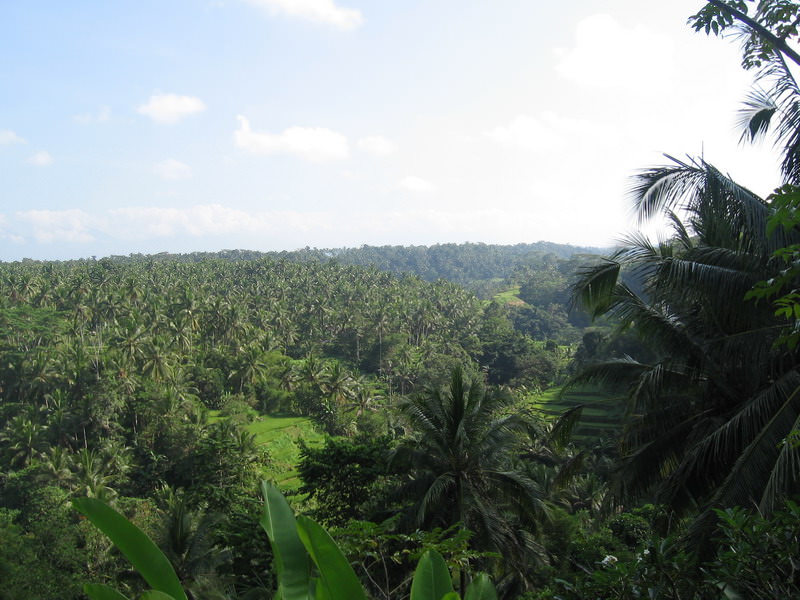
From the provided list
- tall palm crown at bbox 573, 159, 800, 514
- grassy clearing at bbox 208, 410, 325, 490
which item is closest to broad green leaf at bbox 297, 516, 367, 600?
tall palm crown at bbox 573, 159, 800, 514

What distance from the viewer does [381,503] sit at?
471 inches

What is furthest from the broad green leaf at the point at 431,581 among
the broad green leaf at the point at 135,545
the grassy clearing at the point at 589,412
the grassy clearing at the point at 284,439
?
the grassy clearing at the point at 284,439

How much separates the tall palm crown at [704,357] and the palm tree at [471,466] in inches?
135

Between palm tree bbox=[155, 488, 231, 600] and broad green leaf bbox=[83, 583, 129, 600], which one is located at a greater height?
broad green leaf bbox=[83, 583, 129, 600]

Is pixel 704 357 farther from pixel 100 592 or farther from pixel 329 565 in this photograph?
pixel 100 592

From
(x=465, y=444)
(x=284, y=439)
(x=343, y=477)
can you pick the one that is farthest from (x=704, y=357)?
(x=284, y=439)

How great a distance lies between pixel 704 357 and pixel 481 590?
5.38m

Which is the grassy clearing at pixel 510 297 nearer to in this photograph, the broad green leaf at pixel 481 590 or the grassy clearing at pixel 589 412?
the grassy clearing at pixel 589 412

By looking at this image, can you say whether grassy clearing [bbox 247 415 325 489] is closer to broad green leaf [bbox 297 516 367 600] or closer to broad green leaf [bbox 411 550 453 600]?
broad green leaf [bbox 411 550 453 600]

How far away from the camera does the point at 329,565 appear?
167cm

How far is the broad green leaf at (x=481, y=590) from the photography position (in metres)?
1.99

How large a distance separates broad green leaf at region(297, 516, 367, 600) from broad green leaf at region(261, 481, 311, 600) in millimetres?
212

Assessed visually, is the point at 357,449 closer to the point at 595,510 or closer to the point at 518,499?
the point at 518,499

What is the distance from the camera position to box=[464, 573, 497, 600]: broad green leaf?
199 centimetres
